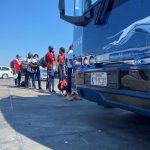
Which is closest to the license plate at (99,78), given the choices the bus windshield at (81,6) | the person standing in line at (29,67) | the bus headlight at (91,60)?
the bus headlight at (91,60)

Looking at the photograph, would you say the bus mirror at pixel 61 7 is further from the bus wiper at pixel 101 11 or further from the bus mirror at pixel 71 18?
A: the bus wiper at pixel 101 11

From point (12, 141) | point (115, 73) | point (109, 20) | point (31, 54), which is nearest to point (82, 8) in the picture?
point (109, 20)

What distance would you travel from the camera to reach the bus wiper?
4.95 m

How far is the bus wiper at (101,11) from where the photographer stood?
495 centimetres

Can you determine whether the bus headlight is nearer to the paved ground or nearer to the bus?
the bus

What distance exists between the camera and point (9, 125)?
18.8 ft

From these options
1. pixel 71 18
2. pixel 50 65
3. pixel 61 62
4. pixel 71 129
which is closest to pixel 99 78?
pixel 71 129

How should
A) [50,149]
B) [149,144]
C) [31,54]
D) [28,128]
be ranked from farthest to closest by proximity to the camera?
[31,54], [28,128], [149,144], [50,149]

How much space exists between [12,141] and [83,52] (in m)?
2.14

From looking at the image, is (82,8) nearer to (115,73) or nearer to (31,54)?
(115,73)

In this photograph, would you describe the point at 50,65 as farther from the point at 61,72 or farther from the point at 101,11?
the point at 101,11

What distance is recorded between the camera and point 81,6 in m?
6.05

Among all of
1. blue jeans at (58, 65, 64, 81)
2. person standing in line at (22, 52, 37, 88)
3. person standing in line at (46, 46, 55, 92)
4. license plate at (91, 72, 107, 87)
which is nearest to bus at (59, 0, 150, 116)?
license plate at (91, 72, 107, 87)

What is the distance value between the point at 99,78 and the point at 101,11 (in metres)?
1.03
